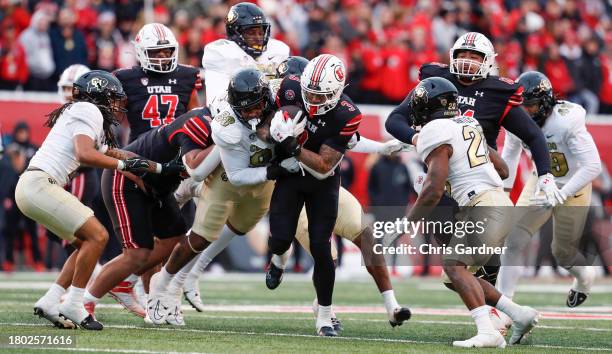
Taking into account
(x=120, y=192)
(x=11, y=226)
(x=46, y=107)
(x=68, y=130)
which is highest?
(x=68, y=130)

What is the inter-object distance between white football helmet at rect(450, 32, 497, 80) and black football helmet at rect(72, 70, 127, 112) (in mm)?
2373

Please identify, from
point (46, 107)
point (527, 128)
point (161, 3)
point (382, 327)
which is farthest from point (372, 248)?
→ point (161, 3)

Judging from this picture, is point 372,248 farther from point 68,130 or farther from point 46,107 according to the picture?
point 46,107

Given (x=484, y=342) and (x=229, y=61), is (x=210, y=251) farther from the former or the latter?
(x=484, y=342)

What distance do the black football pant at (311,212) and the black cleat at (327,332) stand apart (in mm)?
345

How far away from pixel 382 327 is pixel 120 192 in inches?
81.9

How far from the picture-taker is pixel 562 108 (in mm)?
8586

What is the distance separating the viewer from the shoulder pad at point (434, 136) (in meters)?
6.79

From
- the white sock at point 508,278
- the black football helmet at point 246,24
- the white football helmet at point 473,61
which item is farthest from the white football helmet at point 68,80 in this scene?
the white sock at point 508,278

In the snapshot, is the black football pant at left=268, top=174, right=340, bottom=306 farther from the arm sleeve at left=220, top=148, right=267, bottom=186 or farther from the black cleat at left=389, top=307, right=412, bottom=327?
the black cleat at left=389, top=307, right=412, bottom=327

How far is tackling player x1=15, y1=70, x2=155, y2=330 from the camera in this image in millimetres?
7145

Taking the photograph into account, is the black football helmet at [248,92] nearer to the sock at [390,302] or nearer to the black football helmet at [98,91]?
the black football helmet at [98,91]

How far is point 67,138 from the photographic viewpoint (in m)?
7.30

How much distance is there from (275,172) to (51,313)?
169 cm
